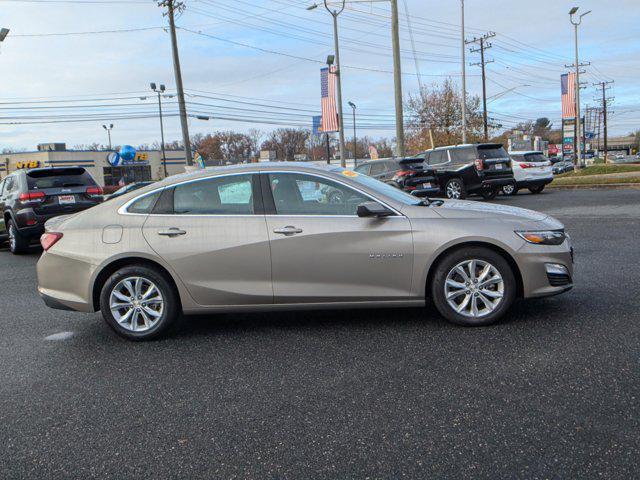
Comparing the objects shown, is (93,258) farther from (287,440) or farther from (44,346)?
(287,440)

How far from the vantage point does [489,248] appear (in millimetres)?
4902

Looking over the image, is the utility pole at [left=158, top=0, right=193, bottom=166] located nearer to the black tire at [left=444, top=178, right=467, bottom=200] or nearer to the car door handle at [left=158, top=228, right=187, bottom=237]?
the black tire at [left=444, top=178, right=467, bottom=200]

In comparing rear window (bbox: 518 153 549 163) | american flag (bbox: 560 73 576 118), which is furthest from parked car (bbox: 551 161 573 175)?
rear window (bbox: 518 153 549 163)

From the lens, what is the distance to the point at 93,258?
503cm

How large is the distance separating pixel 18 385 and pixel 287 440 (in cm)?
232

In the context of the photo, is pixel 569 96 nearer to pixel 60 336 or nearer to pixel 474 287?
pixel 474 287

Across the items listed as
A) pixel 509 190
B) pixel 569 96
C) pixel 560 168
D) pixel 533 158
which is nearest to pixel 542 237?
pixel 509 190

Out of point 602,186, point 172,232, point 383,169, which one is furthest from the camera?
point 602,186

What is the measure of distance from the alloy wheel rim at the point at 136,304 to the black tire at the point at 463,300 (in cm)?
Result: 249

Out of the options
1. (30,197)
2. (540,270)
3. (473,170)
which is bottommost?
(540,270)

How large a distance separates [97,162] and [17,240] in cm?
6234

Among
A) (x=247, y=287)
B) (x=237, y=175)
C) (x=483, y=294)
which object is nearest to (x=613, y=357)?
(x=483, y=294)

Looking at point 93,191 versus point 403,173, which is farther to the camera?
point 403,173

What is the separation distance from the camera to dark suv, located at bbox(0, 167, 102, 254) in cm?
1134
